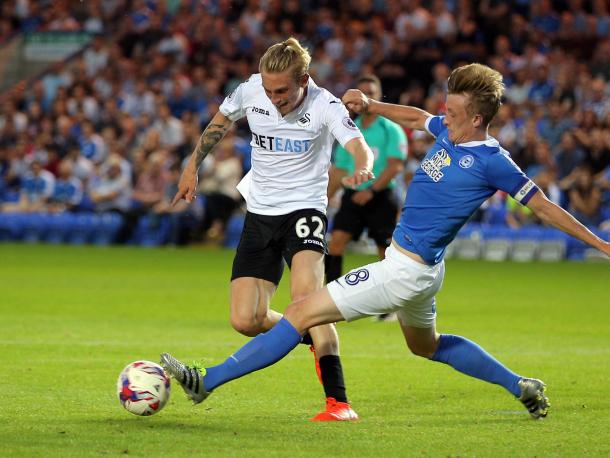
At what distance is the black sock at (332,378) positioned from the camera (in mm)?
7512

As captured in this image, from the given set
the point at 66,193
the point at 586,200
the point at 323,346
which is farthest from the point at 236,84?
the point at 323,346

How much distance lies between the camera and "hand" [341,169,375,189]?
6.93 metres

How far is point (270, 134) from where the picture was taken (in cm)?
807

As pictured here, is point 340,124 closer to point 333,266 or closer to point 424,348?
point 424,348

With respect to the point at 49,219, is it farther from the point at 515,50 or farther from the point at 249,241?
the point at 249,241

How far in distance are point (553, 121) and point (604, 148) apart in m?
1.35

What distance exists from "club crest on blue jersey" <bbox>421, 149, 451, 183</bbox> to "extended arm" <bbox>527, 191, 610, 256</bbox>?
1.80ft

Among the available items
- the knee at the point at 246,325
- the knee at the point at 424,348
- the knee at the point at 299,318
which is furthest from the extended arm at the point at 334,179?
the knee at the point at 299,318

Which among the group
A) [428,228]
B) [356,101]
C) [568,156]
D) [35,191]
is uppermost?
[356,101]

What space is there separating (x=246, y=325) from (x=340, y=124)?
1.46 metres

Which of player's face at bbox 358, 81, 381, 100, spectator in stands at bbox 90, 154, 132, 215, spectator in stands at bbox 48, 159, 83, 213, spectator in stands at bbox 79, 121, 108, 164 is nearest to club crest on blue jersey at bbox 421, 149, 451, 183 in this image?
player's face at bbox 358, 81, 381, 100

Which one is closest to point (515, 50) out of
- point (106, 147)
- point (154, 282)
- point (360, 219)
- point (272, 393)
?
point (106, 147)

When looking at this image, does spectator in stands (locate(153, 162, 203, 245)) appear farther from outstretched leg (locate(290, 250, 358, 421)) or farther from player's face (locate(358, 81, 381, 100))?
outstretched leg (locate(290, 250, 358, 421))

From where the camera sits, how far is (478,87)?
707 cm
